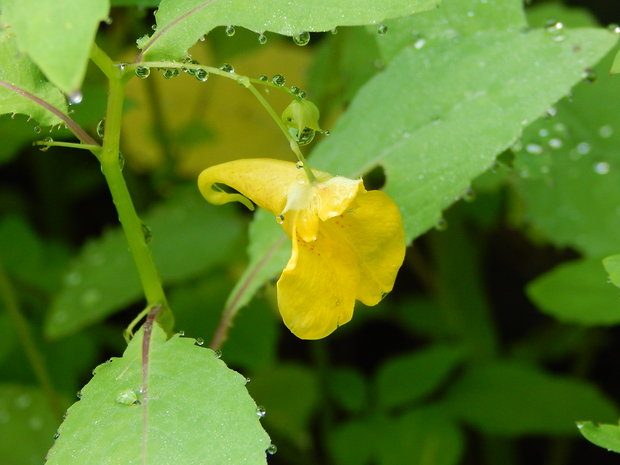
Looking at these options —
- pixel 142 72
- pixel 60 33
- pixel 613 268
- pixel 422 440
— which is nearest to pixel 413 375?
pixel 422 440

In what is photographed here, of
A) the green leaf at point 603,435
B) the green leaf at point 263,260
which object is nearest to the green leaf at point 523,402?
the green leaf at point 263,260

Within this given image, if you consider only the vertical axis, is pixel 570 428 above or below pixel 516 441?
above

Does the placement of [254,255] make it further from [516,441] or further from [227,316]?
[516,441]

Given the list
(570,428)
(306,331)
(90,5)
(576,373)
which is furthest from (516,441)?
(90,5)

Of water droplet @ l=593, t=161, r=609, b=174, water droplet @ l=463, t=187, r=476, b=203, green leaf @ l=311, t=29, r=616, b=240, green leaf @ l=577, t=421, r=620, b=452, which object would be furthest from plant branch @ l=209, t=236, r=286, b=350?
water droplet @ l=593, t=161, r=609, b=174

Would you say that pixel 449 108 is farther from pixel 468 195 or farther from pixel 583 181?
pixel 583 181

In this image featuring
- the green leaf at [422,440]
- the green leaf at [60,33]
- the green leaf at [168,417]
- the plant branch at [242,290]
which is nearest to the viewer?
the green leaf at [60,33]

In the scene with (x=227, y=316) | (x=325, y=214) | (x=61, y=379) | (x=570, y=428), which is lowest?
(x=570, y=428)

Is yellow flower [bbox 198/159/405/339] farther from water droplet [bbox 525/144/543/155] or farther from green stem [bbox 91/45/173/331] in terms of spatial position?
water droplet [bbox 525/144/543/155]

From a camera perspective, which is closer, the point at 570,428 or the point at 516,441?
the point at 570,428

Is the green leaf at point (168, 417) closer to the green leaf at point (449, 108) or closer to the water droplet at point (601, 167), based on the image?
the green leaf at point (449, 108)
